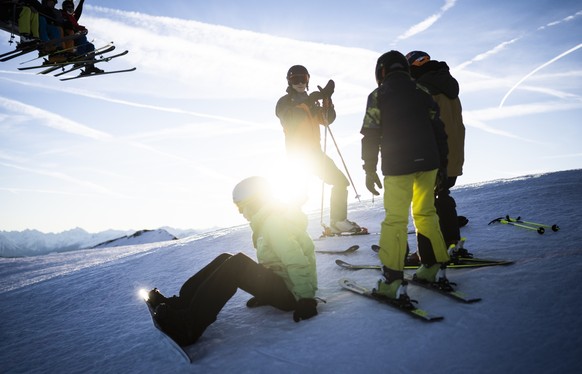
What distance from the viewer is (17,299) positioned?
510 cm

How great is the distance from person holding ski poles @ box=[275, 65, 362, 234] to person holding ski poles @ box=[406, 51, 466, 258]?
2.17 m

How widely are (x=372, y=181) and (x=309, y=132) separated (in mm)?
2997

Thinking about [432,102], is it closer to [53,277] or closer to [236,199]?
[236,199]

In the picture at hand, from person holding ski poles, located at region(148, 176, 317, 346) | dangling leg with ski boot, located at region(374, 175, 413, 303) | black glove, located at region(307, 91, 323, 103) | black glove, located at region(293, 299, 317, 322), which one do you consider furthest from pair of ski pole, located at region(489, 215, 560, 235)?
black glove, located at region(307, 91, 323, 103)

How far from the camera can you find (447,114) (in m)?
4.14

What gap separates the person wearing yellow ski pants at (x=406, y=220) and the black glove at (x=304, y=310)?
0.77 metres

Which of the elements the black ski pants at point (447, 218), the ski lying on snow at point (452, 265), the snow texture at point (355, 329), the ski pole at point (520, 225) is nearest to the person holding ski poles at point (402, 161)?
the snow texture at point (355, 329)

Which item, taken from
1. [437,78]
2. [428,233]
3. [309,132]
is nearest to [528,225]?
[437,78]

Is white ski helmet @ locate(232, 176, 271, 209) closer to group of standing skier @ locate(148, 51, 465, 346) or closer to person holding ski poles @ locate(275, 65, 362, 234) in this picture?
group of standing skier @ locate(148, 51, 465, 346)

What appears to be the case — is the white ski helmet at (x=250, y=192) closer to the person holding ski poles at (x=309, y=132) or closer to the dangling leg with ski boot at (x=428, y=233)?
the dangling leg with ski boot at (x=428, y=233)

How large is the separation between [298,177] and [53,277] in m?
5.06

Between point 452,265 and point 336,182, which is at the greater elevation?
point 336,182

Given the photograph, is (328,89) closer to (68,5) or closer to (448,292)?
(448,292)

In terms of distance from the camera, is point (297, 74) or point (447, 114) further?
point (297, 74)
